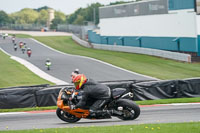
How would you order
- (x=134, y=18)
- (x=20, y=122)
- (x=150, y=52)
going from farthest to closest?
(x=134, y=18) < (x=150, y=52) < (x=20, y=122)

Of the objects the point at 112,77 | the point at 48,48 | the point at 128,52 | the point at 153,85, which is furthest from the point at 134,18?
the point at 153,85

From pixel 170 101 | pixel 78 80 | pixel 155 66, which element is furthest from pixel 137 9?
pixel 78 80

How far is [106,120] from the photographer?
13.6 meters

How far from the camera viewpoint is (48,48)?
65.2 metres

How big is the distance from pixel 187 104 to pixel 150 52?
1341 inches

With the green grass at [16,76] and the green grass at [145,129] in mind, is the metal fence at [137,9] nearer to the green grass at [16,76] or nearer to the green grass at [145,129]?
the green grass at [16,76]

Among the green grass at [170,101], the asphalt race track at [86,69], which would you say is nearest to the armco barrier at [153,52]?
the asphalt race track at [86,69]

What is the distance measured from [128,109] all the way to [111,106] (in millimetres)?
548

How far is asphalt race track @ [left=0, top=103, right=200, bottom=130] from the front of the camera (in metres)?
12.8

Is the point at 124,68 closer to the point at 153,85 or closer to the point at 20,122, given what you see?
the point at 153,85

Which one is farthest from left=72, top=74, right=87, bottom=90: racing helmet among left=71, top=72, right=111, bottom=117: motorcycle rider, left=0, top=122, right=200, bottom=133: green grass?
left=0, top=122, right=200, bottom=133: green grass

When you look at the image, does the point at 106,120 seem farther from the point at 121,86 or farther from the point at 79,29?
the point at 79,29

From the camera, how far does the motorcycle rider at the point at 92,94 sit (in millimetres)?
12766

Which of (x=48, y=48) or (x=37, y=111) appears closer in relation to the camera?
(x=37, y=111)
